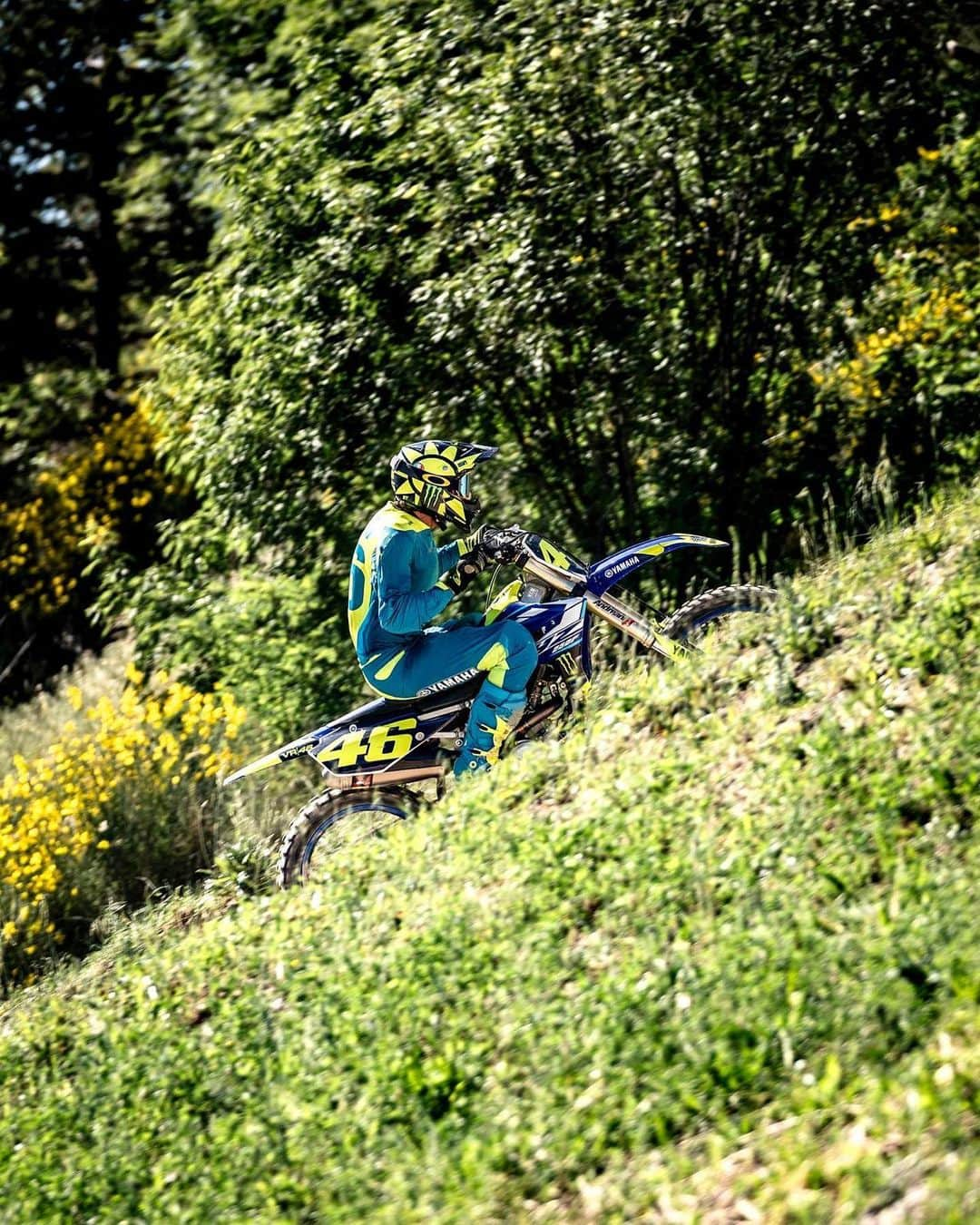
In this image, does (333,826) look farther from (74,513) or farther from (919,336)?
(74,513)

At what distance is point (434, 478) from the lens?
23.3 feet

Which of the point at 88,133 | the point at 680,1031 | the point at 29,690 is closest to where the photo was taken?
the point at 680,1031

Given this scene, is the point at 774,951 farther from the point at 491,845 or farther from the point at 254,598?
the point at 254,598

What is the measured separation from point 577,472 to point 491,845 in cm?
458

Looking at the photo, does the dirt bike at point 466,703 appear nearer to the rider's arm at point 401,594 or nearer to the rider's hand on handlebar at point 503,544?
the rider's hand on handlebar at point 503,544

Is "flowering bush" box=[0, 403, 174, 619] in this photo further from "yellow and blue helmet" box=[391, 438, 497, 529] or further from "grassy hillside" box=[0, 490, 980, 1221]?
"grassy hillside" box=[0, 490, 980, 1221]

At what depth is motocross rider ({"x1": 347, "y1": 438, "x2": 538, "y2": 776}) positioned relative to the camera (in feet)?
23.3

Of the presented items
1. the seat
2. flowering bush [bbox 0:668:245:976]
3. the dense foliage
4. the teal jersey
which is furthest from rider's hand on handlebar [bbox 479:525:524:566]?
flowering bush [bbox 0:668:245:976]

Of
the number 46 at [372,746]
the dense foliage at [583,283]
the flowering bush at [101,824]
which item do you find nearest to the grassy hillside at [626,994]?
the number 46 at [372,746]

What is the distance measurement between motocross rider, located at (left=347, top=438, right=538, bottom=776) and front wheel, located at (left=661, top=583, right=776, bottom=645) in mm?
770

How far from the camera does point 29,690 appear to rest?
15984 millimetres

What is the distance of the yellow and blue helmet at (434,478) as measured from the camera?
710cm

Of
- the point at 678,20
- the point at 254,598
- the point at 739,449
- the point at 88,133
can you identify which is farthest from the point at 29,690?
the point at 678,20

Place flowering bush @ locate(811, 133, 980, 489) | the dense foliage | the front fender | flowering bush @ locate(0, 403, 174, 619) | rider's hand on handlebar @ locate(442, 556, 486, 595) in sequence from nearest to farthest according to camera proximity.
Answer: rider's hand on handlebar @ locate(442, 556, 486, 595), the front fender, the dense foliage, flowering bush @ locate(811, 133, 980, 489), flowering bush @ locate(0, 403, 174, 619)
